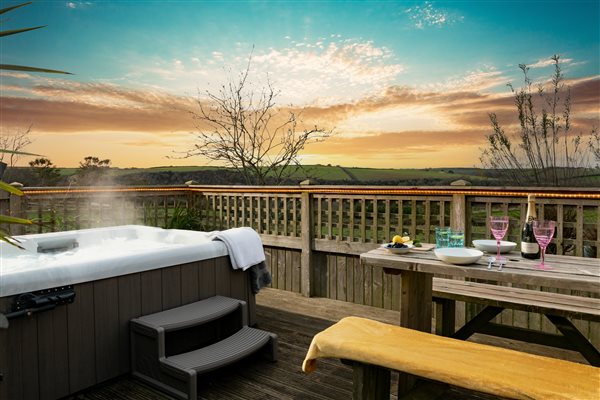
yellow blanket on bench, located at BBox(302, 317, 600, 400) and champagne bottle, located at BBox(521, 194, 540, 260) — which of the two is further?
champagne bottle, located at BBox(521, 194, 540, 260)

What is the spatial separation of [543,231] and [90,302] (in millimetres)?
2297

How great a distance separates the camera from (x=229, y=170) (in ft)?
23.3

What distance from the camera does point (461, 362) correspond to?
1.55m

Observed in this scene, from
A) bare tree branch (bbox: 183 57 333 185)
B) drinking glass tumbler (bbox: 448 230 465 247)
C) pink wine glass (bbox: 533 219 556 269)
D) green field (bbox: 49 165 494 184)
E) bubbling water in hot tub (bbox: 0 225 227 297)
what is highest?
bare tree branch (bbox: 183 57 333 185)

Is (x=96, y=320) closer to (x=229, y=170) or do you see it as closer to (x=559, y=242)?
(x=559, y=242)

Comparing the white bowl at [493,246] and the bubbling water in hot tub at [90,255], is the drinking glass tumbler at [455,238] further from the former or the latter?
the bubbling water in hot tub at [90,255]

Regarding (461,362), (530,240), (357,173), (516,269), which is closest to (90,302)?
(461,362)

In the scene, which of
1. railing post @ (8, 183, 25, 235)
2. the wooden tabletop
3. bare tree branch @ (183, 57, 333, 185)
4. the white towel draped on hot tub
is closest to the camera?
the wooden tabletop

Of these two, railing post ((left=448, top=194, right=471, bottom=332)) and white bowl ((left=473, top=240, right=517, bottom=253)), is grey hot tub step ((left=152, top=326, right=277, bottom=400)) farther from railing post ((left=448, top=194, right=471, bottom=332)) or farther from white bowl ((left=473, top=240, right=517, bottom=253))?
railing post ((left=448, top=194, right=471, bottom=332))

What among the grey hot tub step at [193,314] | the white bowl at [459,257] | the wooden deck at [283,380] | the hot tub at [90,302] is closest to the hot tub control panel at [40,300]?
the hot tub at [90,302]

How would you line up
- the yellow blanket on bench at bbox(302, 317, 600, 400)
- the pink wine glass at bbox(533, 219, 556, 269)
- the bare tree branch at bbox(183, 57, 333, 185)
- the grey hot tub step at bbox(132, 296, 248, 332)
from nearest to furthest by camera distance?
1. the yellow blanket on bench at bbox(302, 317, 600, 400)
2. the pink wine glass at bbox(533, 219, 556, 269)
3. the grey hot tub step at bbox(132, 296, 248, 332)
4. the bare tree branch at bbox(183, 57, 333, 185)

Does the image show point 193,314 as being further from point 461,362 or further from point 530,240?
point 530,240

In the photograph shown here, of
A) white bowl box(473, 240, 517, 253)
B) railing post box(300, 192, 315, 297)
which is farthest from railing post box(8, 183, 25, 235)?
white bowl box(473, 240, 517, 253)

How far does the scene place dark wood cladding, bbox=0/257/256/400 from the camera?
6.89 ft
